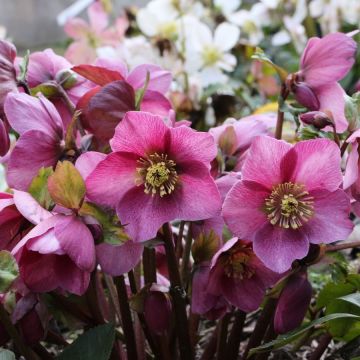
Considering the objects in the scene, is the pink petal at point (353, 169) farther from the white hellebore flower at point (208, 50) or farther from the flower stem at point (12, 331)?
the white hellebore flower at point (208, 50)

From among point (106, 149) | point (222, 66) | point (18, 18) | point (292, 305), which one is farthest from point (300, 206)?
point (18, 18)

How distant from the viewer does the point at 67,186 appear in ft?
1.74

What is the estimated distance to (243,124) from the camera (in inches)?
27.9

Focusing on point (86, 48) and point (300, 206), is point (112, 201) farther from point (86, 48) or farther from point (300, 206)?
point (86, 48)

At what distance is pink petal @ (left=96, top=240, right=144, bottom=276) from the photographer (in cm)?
56

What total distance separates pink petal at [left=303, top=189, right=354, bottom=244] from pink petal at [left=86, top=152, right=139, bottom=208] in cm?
15

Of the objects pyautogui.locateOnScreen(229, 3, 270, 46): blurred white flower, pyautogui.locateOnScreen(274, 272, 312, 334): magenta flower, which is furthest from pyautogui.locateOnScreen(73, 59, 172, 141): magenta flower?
pyautogui.locateOnScreen(229, 3, 270, 46): blurred white flower

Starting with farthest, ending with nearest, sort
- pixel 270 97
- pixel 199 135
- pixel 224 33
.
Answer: pixel 270 97 < pixel 224 33 < pixel 199 135

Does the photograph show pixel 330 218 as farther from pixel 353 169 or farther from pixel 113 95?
pixel 113 95

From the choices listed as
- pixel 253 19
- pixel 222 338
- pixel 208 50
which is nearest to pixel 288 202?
pixel 222 338

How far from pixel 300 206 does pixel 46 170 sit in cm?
21

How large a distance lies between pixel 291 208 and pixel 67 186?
18 centimetres

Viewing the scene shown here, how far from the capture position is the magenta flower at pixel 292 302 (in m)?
0.57

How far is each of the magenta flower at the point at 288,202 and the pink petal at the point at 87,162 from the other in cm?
11
